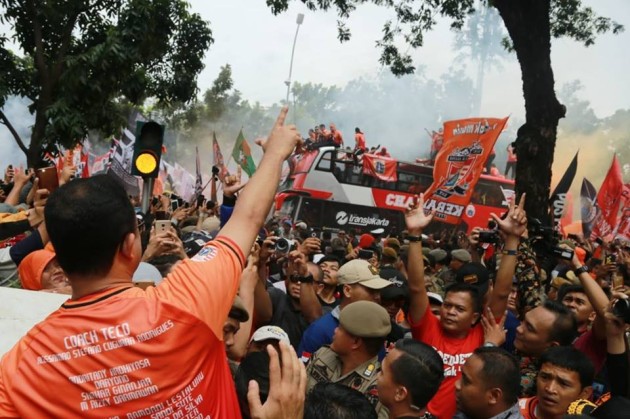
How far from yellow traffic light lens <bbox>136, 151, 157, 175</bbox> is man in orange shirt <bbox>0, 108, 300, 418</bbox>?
2889 mm

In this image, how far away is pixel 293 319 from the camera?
14.5ft

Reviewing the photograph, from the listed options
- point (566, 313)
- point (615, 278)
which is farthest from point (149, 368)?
point (615, 278)

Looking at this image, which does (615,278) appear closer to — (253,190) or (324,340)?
(324,340)

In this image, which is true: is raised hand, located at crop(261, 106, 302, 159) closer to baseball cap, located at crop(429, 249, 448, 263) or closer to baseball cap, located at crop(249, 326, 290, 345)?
baseball cap, located at crop(249, 326, 290, 345)

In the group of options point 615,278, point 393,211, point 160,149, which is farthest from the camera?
point 393,211

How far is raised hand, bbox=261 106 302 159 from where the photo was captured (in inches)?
67.2

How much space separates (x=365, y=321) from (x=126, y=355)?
1966 millimetres

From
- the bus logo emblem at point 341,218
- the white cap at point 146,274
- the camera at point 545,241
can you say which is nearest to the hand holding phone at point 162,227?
the white cap at point 146,274

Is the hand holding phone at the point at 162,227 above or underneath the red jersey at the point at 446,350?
above

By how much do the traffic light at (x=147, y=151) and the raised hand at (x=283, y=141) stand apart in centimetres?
274

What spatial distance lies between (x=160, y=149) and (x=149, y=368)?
10.4ft

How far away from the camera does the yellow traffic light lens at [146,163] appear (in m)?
4.33

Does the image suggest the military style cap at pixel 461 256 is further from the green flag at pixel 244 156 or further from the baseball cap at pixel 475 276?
the green flag at pixel 244 156

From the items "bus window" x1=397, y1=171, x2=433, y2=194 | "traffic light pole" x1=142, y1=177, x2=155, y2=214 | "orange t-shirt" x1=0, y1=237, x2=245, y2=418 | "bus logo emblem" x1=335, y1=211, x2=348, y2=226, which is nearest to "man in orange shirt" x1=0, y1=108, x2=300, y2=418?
"orange t-shirt" x1=0, y1=237, x2=245, y2=418
